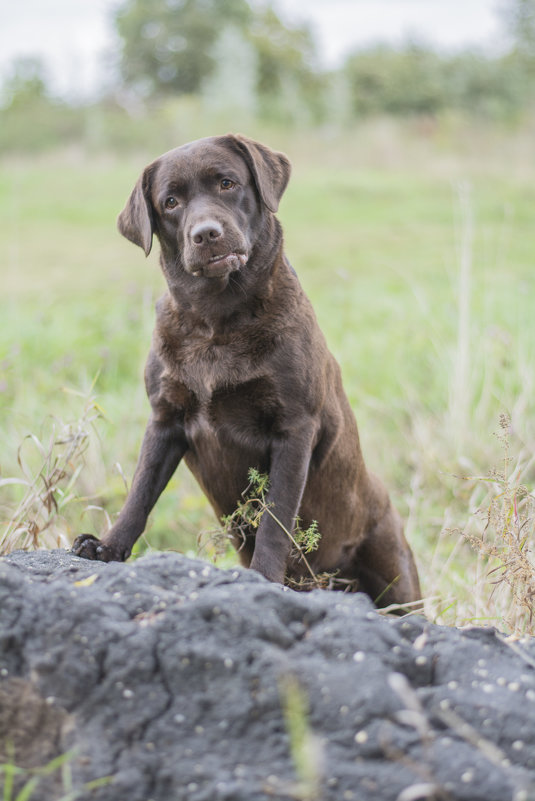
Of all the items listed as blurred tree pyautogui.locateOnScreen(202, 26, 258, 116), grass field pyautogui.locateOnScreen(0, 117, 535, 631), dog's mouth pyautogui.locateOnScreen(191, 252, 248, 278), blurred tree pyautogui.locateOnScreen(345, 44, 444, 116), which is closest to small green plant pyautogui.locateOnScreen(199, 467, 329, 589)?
grass field pyautogui.locateOnScreen(0, 117, 535, 631)

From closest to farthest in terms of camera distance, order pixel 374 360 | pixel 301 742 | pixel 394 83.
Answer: pixel 301 742 → pixel 374 360 → pixel 394 83

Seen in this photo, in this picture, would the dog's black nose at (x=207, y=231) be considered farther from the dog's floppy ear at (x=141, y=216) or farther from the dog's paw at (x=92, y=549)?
the dog's paw at (x=92, y=549)

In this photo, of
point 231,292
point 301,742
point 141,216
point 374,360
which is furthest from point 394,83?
point 301,742

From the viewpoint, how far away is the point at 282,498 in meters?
2.75

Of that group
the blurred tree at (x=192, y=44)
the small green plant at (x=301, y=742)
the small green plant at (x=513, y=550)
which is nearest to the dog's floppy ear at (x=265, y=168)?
the small green plant at (x=513, y=550)

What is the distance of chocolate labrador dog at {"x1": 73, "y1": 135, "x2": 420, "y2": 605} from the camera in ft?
9.09

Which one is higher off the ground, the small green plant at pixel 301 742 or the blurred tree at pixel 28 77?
the small green plant at pixel 301 742

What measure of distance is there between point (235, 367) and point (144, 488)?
20.0 inches

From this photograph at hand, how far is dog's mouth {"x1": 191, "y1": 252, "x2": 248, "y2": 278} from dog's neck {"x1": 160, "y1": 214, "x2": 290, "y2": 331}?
0.04 m

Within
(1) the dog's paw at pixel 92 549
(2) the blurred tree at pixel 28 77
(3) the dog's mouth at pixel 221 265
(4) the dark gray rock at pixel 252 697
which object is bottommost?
(2) the blurred tree at pixel 28 77

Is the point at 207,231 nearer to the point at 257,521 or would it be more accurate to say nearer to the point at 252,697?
the point at 257,521

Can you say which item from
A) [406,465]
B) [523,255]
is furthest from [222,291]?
[523,255]

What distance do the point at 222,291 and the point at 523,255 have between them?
810cm

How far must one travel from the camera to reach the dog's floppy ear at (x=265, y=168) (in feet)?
10.0
